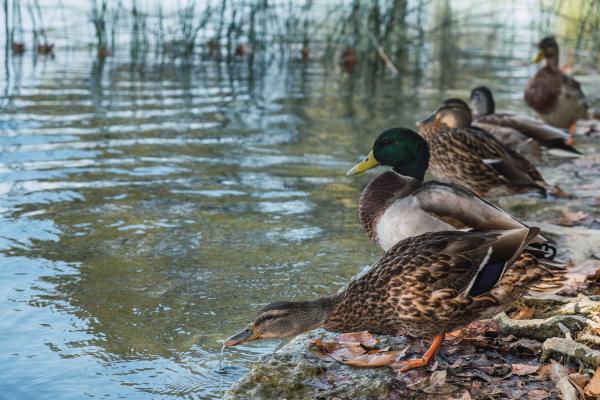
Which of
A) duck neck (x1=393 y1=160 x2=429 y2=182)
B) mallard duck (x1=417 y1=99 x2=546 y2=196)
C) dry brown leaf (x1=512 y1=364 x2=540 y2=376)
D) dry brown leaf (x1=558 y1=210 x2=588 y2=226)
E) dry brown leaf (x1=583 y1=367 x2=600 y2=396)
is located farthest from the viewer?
mallard duck (x1=417 y1=99 x2=546 y2=196)

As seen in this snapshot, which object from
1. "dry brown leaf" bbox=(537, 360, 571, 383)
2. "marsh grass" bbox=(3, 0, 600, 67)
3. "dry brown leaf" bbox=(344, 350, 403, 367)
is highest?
"marsh grass" bbox=(3, 0, 600, 67)

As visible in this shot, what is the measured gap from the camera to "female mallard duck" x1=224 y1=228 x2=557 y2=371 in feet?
11.7

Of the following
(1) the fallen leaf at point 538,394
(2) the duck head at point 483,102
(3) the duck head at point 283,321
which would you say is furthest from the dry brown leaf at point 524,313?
(2) the duck head at point 483,102

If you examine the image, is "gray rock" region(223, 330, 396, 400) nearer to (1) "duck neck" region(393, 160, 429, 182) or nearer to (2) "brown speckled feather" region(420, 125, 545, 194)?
(1) "duck neck" region(393, 160, 429, 182)

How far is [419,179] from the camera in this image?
516cm

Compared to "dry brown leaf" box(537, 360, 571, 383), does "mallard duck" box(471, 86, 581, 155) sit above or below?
above

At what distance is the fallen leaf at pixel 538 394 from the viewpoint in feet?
11.0

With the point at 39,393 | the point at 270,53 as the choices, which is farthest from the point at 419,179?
the point at 270,53

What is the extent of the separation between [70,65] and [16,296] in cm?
801

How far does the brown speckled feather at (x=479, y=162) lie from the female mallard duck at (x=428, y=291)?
2480 millimetres

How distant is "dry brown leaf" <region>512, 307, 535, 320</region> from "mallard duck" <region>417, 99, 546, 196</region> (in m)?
2.07

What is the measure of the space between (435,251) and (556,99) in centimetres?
642

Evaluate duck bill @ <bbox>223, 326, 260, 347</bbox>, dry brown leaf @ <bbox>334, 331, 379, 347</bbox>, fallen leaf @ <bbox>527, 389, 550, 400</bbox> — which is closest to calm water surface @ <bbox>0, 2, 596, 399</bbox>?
duck bill @ <bbox>223, 326, 260, 347</bbox>

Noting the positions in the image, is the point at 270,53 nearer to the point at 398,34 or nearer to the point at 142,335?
the point at 398,34
